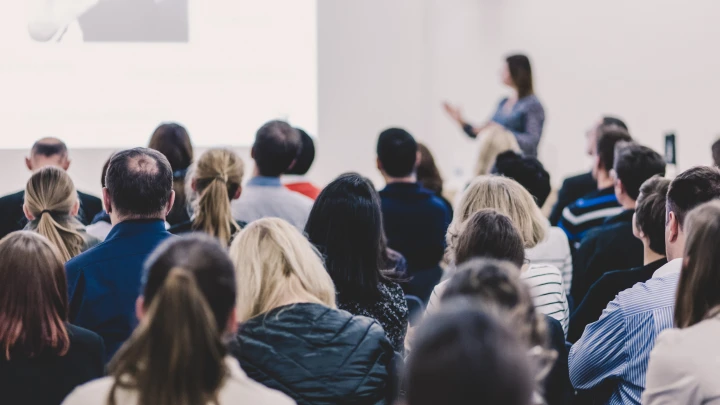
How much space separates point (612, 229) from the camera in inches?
130

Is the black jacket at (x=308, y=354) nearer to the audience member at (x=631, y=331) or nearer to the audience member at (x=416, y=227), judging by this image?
the audience member at (x=631, y=331)

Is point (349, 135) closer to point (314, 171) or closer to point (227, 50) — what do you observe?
point (314, 171)

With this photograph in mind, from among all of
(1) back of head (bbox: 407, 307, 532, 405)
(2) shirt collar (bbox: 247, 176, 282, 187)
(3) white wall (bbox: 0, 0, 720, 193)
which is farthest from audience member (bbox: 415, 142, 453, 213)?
(1) back of head (bbox: 407, 307, 532, 405)

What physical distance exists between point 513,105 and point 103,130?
Answer: 2.83 meters

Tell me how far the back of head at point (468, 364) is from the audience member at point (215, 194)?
224cm

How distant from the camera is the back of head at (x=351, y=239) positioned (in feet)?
8.57

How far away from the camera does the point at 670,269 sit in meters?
2.36

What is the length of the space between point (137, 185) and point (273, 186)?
1321 millimetres

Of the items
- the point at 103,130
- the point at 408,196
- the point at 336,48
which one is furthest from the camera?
the point at 336,48

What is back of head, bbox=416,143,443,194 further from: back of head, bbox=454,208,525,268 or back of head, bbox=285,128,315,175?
back of head, bbox=454,208,525,268

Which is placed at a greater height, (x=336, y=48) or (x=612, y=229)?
(x=336, y=48)

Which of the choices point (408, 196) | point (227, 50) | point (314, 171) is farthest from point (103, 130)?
point (408, 196)

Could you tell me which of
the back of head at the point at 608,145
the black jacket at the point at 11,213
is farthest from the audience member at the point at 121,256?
the back of head at the point at 608,145

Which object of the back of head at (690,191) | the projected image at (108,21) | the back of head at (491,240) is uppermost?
the projected image at (108,21)
